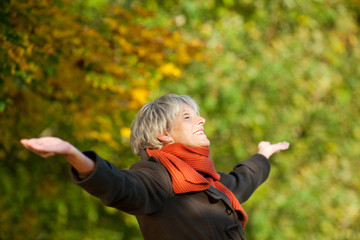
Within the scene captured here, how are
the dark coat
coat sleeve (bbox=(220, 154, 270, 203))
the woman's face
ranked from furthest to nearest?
coat sleeve (bbox=(220, 154, 270, 203)) → the woman's face → the dark coat

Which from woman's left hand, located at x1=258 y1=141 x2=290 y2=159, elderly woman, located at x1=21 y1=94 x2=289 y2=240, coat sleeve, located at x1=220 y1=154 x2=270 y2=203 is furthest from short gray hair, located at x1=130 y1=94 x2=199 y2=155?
woman's left hand, located at x1=258 y1=141 x2=290 y2=159

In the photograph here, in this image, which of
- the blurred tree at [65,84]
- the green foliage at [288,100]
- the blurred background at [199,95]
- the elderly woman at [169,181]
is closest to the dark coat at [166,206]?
the elderly woman at [169,181]

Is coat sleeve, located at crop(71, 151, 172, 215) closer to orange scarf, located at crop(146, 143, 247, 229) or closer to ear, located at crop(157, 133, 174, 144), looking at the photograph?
orange scarf, located at crop(146, 143, 247, 229)

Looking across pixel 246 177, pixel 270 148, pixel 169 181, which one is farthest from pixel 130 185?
pixel 270 148

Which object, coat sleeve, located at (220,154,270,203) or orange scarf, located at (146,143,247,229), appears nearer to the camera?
orange scarf, located at (146,143,247,229)

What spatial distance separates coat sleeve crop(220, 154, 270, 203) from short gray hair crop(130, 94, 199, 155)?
1.39 ft

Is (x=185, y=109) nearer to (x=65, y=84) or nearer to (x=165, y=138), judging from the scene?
(x=165, y=138)

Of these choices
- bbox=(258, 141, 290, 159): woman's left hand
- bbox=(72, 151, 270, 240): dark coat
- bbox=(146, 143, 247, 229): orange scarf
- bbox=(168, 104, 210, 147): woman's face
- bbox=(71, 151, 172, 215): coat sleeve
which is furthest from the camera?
bbox=(258, 141, 290, 159): woman's left hand

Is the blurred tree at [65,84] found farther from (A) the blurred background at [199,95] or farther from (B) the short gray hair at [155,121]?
(B) the short gray hair at [155,121]

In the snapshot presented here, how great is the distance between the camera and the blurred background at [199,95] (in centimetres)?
450

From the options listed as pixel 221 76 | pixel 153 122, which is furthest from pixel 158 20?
pixel 153 122

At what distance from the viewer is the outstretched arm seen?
1.55 m

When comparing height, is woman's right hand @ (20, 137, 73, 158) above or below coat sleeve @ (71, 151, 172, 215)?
above

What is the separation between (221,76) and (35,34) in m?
3.34
